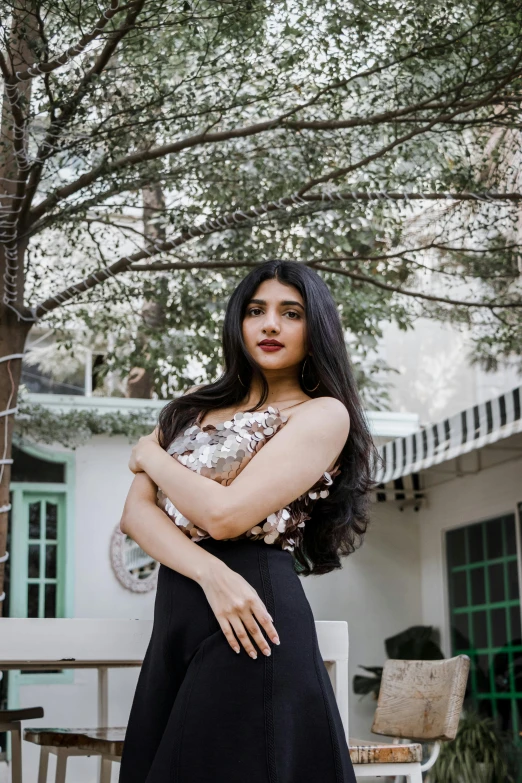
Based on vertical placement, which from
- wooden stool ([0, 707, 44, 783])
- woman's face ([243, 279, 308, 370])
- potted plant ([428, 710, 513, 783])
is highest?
woman's face ([243, 279, 308, 370])

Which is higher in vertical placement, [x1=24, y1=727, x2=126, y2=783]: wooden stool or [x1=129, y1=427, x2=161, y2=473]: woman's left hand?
[x1=129, y1=427, x2=161, y2=473]: woman's left hand

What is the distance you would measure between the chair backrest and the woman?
142cm

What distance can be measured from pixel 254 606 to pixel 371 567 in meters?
7.51

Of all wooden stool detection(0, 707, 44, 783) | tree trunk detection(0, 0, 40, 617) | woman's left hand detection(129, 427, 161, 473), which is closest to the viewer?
woman's left hand detection(129, 427, 161, 473)

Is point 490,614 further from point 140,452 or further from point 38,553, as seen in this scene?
point 140,452

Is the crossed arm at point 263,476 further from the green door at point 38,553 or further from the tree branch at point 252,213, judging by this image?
the green door at point 38,553

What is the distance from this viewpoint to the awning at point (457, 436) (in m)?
5.75

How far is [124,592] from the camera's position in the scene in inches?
315

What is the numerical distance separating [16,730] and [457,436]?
3755 mm

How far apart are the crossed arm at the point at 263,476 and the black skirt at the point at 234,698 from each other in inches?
3.3

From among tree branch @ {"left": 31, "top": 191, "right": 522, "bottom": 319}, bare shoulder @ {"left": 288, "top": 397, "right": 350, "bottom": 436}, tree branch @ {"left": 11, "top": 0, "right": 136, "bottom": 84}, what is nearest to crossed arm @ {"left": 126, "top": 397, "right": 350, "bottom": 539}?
bare shoulder @ {"left": 288, "top": 397, "right": 350, "bottom": 436}

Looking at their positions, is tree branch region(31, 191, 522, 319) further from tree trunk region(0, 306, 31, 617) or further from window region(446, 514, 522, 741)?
window region(446, 514, 522, 741)

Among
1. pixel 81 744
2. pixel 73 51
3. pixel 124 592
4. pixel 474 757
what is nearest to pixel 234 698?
pixel 81 744

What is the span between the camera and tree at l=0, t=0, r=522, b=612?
159 inches
